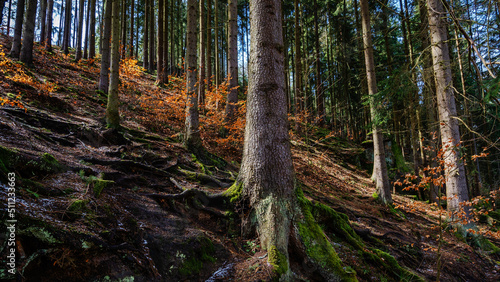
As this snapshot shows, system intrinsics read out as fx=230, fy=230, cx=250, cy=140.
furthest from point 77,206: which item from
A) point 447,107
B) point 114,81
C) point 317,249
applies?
point 447,107

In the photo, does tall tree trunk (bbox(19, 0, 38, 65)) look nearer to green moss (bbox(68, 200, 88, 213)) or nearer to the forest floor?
the forest floor

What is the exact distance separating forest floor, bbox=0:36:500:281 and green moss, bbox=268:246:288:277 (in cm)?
10

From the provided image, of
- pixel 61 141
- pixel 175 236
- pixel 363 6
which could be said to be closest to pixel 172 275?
pixel 175 236

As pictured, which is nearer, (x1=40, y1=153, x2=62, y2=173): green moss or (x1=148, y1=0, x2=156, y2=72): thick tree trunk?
(x1=40, y1=153, x2=62, y2=173): green moss

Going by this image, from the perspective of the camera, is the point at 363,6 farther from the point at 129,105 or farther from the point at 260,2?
the point at 129,105

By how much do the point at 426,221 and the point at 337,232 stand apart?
6.56 m

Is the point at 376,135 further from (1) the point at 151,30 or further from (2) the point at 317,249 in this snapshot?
(1) the point at 151,30

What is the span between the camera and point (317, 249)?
11.4ft

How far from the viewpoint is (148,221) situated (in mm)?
3447

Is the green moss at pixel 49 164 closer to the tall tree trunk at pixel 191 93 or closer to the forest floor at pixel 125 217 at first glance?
the forest floor at pixel 125 217

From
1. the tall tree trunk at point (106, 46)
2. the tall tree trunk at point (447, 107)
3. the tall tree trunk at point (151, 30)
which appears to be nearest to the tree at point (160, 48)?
the tall tree trunk at point (151, 30)

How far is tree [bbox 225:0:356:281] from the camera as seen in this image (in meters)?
3.45

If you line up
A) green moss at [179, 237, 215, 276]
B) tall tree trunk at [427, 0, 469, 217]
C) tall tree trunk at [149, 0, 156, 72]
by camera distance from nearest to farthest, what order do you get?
green moss at [179, 237, 215, 276], tall tree trunk at [427, 0, 469, 217], tall tree trunk at [149, 0, 156, 72]

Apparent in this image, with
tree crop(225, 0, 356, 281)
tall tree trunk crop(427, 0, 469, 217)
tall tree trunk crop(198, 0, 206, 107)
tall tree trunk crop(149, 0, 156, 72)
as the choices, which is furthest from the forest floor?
tall tree trunk crop(149, 0, 156, 72)
